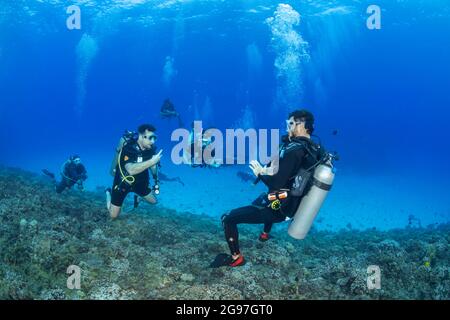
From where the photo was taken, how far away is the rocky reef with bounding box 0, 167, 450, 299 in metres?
5.47

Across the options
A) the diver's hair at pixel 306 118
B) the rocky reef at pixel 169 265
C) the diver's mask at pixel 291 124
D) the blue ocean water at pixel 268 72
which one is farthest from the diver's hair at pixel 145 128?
the blue ocean water at pixel 268 72

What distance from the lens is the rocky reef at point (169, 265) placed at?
5.47 metres

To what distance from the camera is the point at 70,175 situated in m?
12.4

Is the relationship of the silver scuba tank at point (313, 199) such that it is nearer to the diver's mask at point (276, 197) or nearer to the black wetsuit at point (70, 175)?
the diver's mask at point (276, 197)

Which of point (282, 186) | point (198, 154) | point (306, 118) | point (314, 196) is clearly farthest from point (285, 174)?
point (198, 154)

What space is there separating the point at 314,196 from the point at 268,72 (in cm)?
7377

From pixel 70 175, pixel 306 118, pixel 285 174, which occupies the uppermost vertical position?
pixel 306 118

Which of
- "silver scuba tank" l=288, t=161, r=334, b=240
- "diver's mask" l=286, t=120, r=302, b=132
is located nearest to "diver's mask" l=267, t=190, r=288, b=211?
"silver scuba tank" l=288, t=161, r=334, b=240

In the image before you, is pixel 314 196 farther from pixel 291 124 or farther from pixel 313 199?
pixel 291 124

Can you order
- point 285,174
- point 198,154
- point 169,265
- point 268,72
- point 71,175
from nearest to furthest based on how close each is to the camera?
1. point 285,174
2. point 169,265
3. point 198,154
4. point 71,175
5. point 268,72

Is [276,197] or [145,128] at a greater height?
[145,128]

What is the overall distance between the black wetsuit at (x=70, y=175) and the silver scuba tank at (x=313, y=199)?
9624 millimetres

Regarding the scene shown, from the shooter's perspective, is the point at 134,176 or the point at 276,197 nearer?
the point at 276,197

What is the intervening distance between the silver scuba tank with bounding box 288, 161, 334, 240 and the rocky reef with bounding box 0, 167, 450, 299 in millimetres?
1142
